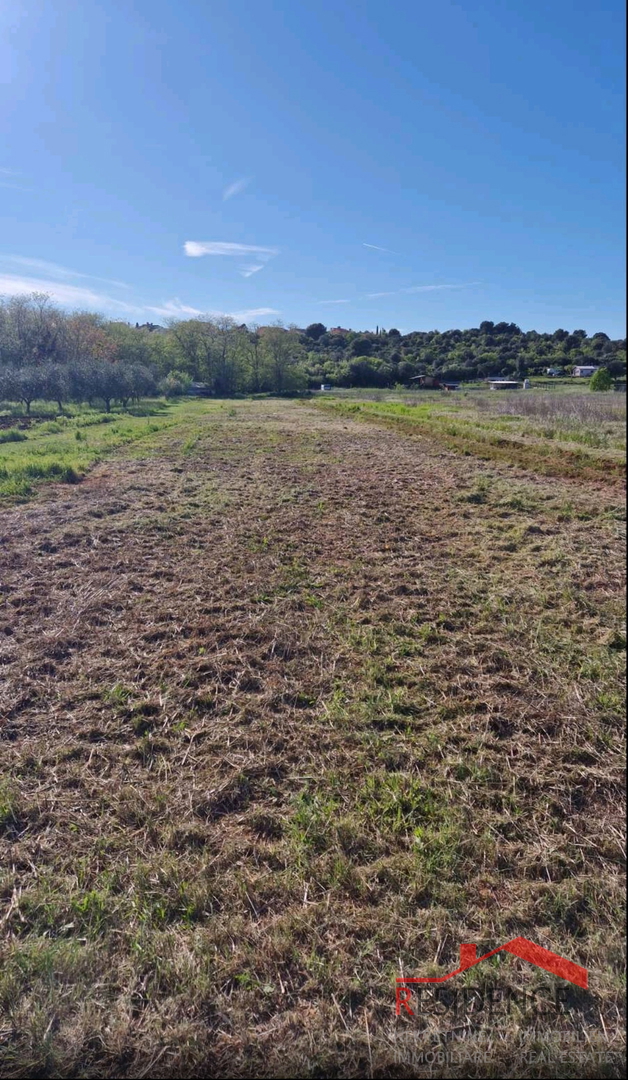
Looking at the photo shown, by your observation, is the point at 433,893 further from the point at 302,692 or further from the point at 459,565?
the point at 459,565

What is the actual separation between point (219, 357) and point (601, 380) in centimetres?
6345

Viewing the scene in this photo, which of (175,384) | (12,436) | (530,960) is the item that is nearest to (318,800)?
(530,960)

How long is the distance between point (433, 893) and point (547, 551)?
428cm

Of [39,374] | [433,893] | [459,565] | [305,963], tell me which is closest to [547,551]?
[459,565]

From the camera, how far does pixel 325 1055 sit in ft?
5.60

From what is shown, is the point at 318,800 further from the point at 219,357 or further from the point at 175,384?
the point at 219,357

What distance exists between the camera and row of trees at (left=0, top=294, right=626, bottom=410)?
399 centimetres

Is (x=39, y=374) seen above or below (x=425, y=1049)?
above

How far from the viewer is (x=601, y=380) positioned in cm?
233

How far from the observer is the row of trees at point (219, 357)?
3.99 metres

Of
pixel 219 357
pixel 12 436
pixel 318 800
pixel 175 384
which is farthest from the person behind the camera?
pixel 219 357

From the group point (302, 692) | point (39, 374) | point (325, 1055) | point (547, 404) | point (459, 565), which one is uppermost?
point (39, 374)

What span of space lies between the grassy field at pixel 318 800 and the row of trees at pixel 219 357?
1.72 ft

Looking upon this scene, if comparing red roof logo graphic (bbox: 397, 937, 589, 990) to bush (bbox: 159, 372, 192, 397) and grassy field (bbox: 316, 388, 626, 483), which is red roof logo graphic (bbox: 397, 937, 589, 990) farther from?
bush (bbox: 159, 372, 192, 397)
